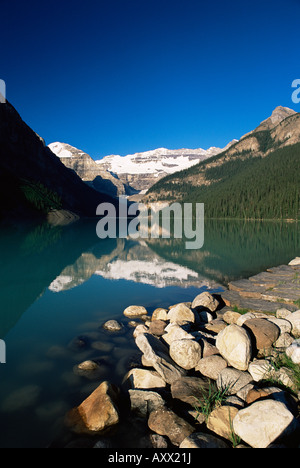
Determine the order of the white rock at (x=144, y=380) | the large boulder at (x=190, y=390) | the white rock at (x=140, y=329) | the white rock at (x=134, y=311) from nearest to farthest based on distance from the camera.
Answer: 1. the large boulder at (x=190, y=390)
2. the white rock at (x=144, y=380)
3. the white rock at (x=140, y=329)
4. the white rock at (x=134, y=311)

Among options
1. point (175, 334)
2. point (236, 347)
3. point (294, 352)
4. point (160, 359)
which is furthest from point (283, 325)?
point (160, 359)

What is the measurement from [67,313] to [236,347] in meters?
6.37

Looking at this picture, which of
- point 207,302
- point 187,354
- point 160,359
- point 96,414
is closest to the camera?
point 96,414

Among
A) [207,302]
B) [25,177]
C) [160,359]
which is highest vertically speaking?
[25,177]

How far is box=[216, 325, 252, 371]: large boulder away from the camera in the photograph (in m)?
5.64

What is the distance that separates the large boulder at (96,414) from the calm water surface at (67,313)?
A: 10.4 inches

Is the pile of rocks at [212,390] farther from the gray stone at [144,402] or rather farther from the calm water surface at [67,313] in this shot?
the calm water surface at [67,313]

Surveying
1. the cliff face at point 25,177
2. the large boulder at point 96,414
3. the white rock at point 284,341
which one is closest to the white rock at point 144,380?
the large boulder at point 96,414

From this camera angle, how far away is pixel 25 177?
97938 mm

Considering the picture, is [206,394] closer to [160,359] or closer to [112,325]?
[160,359]

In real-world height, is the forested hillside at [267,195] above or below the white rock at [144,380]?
above

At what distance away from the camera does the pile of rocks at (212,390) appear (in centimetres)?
382

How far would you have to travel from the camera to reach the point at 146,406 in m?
4.87

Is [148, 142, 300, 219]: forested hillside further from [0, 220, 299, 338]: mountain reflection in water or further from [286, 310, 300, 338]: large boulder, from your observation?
[286, 310, 300, 338]: large boulder
